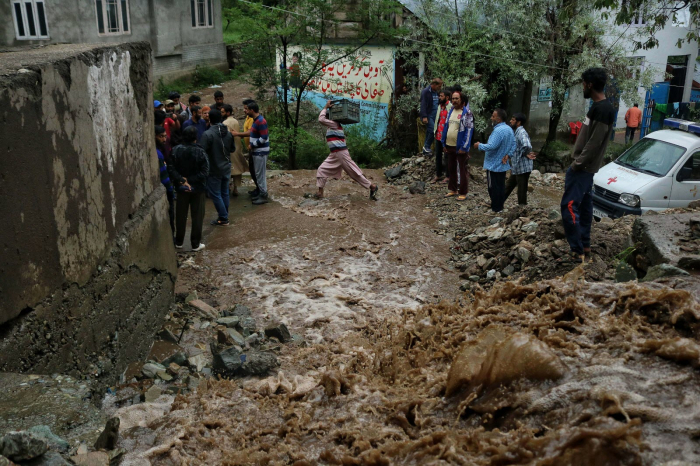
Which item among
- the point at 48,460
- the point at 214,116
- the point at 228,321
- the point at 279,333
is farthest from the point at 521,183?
the point at 48,460

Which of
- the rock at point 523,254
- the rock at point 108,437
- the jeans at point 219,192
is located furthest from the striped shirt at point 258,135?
the rock at point 108,437

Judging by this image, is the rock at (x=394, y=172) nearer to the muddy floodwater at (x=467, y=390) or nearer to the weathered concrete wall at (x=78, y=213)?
the muddy floodwater at (x=467, y=390)

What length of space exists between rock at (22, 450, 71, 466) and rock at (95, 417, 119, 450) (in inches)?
16.7

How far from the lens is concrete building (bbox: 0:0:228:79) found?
50.0 ft

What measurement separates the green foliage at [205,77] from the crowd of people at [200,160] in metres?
12.1

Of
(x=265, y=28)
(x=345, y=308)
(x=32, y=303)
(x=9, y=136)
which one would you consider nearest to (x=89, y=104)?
(x=9, y=136)

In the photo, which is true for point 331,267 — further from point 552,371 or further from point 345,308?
point 552,371

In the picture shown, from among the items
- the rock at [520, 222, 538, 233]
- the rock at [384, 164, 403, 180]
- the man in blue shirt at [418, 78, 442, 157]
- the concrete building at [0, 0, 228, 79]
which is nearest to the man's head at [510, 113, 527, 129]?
the rock at [520, 222, 538, 233]

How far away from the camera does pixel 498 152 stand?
858 centimetres

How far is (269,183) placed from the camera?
37.9 ft

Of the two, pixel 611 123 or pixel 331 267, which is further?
pixel 331 267

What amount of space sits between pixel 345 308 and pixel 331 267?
1.15m

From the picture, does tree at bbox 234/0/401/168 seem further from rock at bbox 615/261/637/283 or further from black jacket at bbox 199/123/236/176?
rock at bbox 615/261/637/283

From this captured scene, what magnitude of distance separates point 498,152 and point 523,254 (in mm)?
2109
